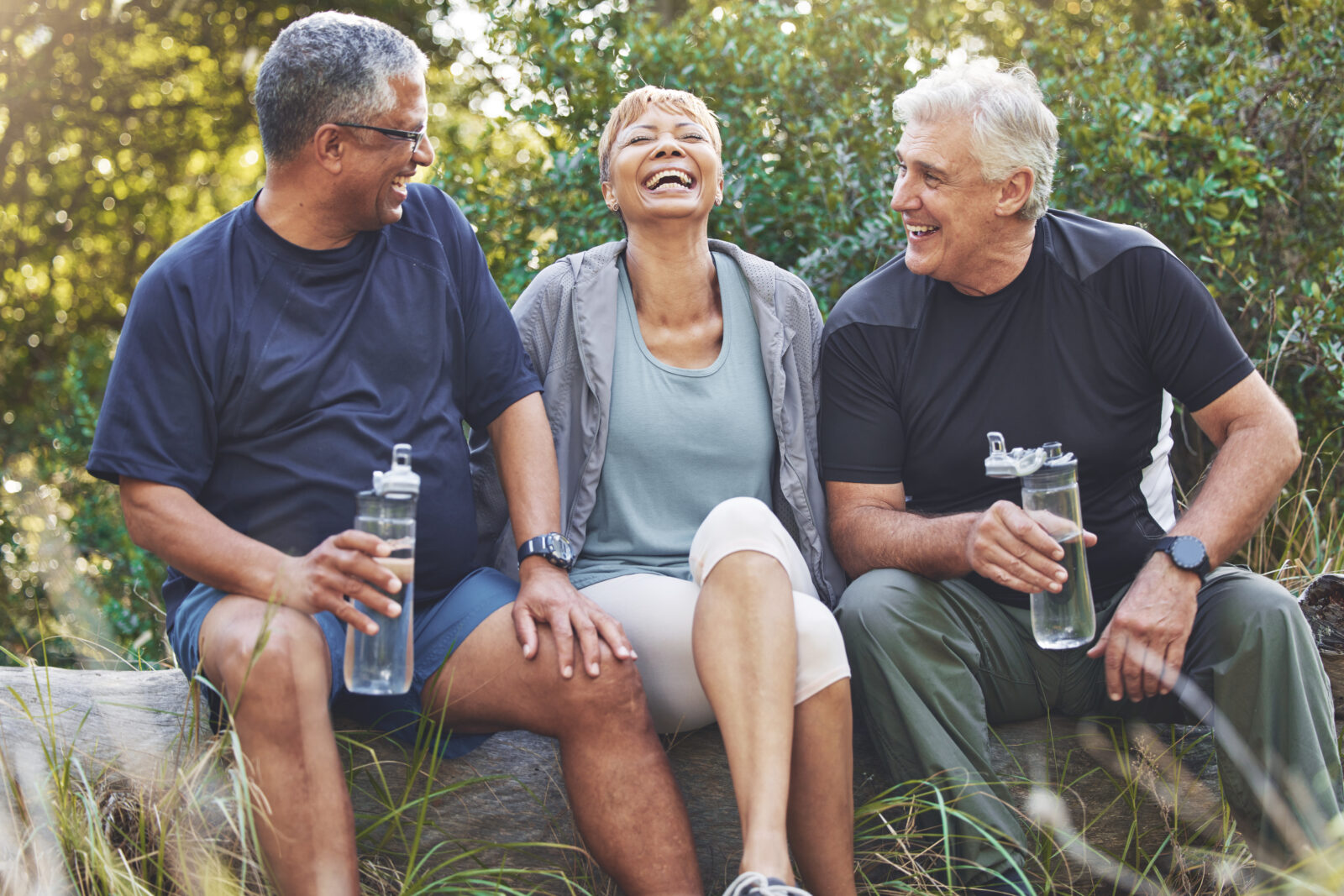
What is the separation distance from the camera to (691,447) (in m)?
2.95

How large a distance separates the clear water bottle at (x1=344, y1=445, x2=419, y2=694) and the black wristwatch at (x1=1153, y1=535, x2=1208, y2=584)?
1626 mm

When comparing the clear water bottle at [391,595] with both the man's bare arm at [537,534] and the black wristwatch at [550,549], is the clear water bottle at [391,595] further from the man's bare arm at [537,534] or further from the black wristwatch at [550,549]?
the black wristwatch at [550,549]

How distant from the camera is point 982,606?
274 centimetres

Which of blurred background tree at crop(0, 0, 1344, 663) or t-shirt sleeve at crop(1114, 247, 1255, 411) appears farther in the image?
blurred background tree at crop(0, 0, 1344, 663)

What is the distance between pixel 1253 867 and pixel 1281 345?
6.11ft

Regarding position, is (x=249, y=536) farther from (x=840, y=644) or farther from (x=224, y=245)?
(x=840, y=644)

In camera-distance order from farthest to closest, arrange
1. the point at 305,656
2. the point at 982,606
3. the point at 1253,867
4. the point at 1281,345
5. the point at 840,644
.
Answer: the point at 1281,345
the point at 982,606
the point at 1253,867
the point at 840,644
the point at 305,656

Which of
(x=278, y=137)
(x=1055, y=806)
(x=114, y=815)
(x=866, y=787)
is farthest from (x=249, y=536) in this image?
(x=1055, y=806)

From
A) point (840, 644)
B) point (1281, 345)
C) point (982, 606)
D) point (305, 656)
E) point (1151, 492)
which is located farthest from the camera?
point (1281, 345)

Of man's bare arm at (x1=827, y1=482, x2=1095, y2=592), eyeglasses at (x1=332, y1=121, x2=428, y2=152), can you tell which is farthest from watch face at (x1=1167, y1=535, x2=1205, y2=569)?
eyeglasses at (x1=332, y1=121, x2=428, y2=152)

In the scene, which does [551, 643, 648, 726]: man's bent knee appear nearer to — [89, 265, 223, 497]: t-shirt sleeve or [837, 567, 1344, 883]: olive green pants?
[837, 567, 1344, 883]: olive green pants

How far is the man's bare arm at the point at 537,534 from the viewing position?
238cm

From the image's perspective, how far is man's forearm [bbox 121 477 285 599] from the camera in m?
2.29

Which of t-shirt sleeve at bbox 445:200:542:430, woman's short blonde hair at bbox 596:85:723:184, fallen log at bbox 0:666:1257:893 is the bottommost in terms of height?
fallen log at bbox 0:666:1257:893
